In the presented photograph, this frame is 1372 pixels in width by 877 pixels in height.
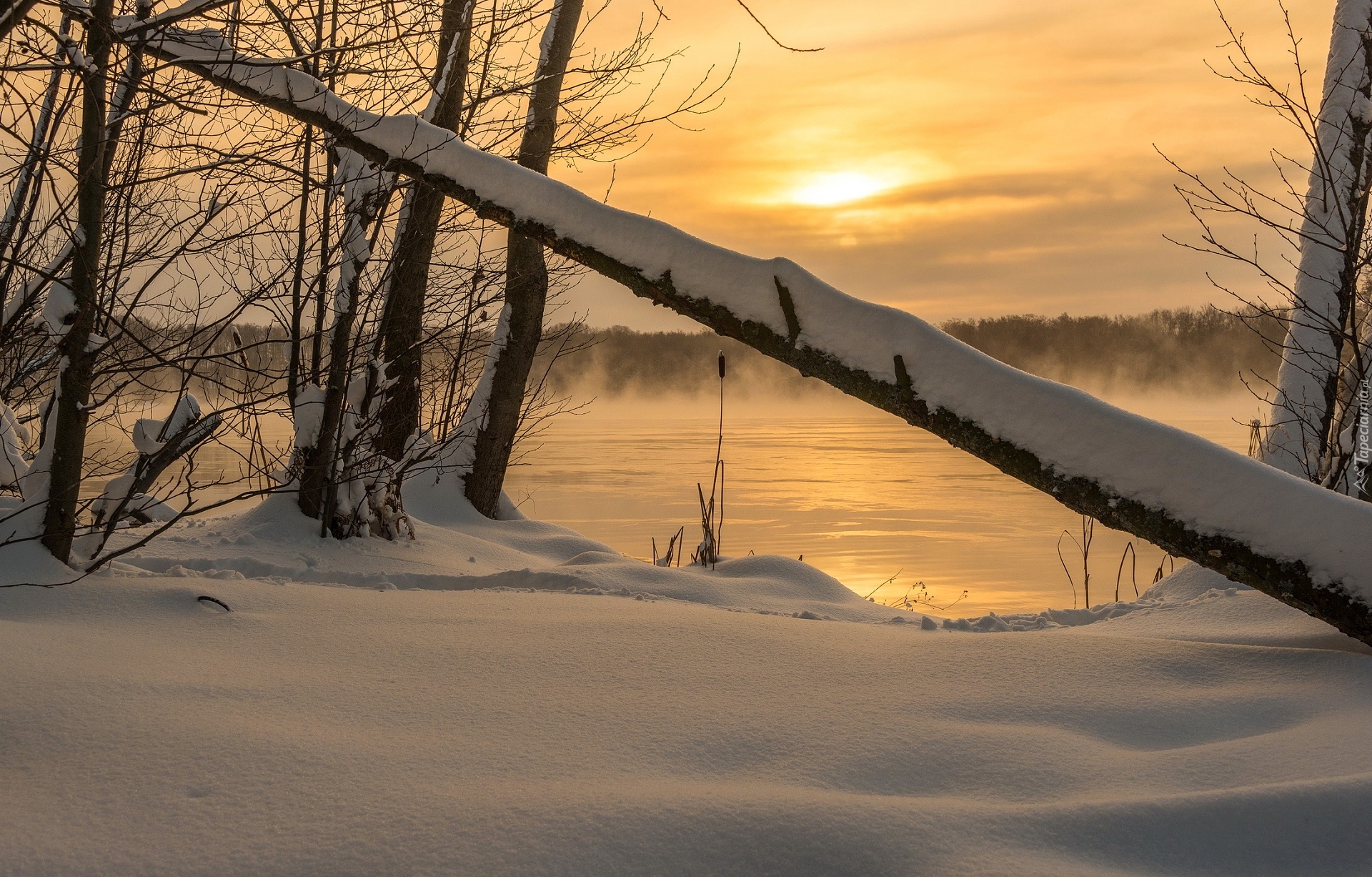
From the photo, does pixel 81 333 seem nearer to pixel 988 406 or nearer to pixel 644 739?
pixel 644 739

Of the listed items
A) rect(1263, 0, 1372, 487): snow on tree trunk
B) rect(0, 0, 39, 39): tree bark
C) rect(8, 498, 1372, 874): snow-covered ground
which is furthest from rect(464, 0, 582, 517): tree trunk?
rect(0, 0, 39, 39): tree bark

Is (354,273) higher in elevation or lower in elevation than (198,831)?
higher

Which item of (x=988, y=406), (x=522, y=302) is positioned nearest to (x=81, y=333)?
(x=988, y=406)

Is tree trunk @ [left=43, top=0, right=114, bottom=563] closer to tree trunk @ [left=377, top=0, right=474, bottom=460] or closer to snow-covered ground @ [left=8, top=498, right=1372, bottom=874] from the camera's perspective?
snow-covered ground @ [left=8, top=498, right=1372, bottom=874]

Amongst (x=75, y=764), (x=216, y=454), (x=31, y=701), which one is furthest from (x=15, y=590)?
(x=216, y=454)

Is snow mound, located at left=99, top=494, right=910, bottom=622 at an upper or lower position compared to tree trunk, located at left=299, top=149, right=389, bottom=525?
lower

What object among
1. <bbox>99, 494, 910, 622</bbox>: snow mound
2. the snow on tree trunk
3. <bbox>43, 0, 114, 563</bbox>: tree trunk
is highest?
the snow on tree trunk

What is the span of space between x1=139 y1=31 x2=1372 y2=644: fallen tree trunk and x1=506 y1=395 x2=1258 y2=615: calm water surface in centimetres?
366

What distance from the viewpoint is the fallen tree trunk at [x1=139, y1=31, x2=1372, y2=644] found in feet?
9.90

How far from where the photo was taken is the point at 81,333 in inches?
143

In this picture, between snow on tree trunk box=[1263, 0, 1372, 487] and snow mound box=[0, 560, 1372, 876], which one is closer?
snow mound box=[0, 560, 1372, 876]

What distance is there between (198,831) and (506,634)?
1522 mm

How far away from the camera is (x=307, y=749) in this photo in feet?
7.04

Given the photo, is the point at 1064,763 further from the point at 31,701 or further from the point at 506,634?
the point at 31,701
